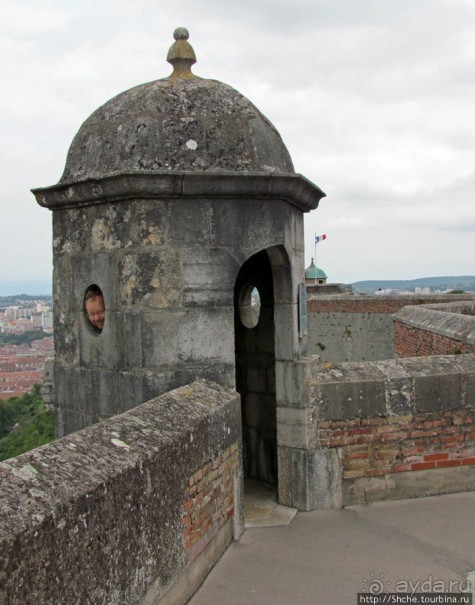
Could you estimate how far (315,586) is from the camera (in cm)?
359

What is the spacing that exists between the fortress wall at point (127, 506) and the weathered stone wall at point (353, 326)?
1813 centimetres

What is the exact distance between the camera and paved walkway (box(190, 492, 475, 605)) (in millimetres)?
3533

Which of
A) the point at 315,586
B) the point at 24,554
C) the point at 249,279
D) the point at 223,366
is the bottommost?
the point at 315,586

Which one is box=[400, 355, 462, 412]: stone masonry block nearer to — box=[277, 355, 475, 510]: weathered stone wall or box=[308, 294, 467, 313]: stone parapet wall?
box=[277, 355, 475, 510]: weathered stone wall

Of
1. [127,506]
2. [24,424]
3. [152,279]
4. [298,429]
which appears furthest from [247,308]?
[24,424]

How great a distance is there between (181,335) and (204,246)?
2.08ft

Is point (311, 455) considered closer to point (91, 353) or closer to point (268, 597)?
point (268, 597)

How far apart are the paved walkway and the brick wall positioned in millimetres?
250

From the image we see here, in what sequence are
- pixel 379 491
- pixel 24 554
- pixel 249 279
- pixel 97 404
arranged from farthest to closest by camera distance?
1. pixel 249 279
2. pixel 379 491
3. pixel 97 404
4. pixel 24 554

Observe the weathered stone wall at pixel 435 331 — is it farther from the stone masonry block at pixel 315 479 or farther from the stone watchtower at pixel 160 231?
the stone watchtower at pixel 160 231

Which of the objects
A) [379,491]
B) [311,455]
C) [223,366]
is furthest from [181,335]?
[379,491]

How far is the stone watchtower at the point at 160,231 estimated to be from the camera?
14.0 ft

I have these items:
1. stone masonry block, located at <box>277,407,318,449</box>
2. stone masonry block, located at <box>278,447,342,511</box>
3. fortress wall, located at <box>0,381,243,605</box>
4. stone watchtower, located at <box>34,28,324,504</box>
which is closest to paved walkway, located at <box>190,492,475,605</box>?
stone masonry block, located at <box>278,447,342,511</box>

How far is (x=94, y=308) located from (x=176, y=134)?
1.38 meters
